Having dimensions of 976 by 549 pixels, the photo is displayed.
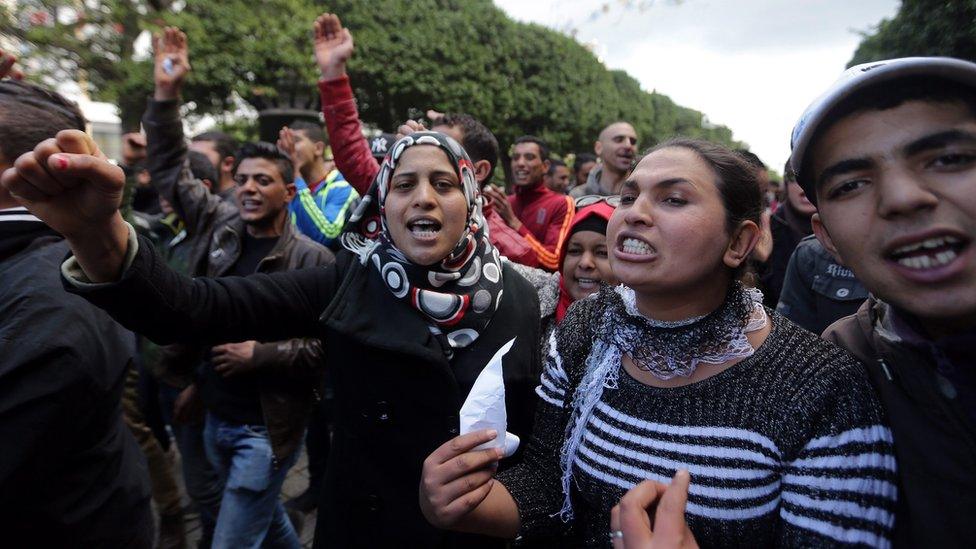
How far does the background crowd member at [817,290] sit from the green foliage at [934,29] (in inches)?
450

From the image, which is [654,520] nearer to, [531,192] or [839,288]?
[839,288]

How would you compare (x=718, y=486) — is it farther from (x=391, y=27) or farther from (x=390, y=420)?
(x=391, y=27)

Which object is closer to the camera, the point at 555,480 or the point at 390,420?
the point at 555,480

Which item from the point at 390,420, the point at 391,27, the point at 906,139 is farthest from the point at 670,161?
the point at 391,27

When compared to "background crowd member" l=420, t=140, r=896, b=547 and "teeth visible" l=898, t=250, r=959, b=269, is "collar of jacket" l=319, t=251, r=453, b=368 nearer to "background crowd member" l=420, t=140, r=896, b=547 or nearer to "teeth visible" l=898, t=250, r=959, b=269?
"background crowd member" l=420, t=140, r=896, b=547

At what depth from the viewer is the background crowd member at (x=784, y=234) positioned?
362 cm

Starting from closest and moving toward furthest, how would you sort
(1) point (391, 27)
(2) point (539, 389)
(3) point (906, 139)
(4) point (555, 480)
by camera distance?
(3) point (906, 139), (4) point (555, 480), (2) point (539, 389), (1) point (391, 27)

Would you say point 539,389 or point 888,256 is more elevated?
point 888,256

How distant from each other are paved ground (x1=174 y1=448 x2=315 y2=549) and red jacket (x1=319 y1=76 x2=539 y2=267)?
2138mm

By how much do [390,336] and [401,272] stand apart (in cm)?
25

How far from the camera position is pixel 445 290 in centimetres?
198

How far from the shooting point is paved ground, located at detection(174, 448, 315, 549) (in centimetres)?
356

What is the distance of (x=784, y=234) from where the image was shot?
12.4 ft

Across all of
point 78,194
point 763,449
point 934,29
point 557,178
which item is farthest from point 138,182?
point 934,29
